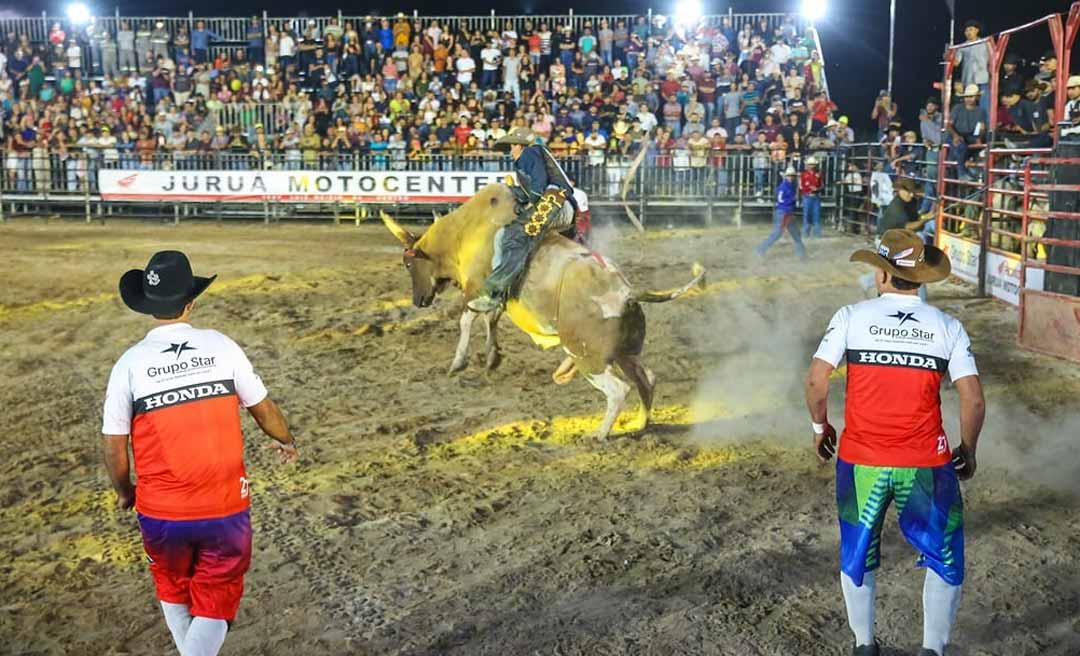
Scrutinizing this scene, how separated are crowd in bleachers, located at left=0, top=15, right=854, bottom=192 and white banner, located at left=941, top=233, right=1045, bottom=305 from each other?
6.82 m

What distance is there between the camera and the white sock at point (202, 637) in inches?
142

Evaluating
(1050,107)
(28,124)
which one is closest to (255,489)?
(1050,107)

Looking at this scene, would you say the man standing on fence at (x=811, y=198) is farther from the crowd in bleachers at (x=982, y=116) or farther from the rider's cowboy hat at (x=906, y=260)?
the rider's cowboy hat at (x=906, y=260)

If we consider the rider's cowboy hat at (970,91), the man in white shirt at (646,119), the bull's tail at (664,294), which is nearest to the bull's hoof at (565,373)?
the bull's tail at (664,294)

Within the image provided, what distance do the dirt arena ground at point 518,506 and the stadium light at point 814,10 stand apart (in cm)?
1397

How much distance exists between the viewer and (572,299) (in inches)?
289

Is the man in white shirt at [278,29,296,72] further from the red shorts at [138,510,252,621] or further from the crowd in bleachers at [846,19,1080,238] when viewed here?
the red shorts at [138,510,252,621]

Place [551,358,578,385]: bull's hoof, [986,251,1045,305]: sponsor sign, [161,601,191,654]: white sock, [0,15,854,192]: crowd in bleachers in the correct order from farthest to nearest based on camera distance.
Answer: [0,15,854,192]: crowd in bleachers, [986,251,1045,305]: sponsor sign, [551,358,578,385]: bull's hoof, [161,601,191,654]: white sock

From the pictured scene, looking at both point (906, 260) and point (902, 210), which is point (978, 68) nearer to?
point (902, 210)

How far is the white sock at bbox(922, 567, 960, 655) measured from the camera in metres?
3.99

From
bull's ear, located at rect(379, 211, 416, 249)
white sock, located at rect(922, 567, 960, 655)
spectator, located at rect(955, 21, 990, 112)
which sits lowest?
white sock, located at rect(922, 567, 960, 655)

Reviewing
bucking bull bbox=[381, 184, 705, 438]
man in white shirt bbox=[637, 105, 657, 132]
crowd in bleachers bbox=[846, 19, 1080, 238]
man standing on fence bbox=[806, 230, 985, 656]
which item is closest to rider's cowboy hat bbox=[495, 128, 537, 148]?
bucking bull bbox=[381, 184, 705, 438]

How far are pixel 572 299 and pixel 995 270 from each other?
6.80 meters

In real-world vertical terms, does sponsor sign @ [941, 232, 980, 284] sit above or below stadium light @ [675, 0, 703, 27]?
below
